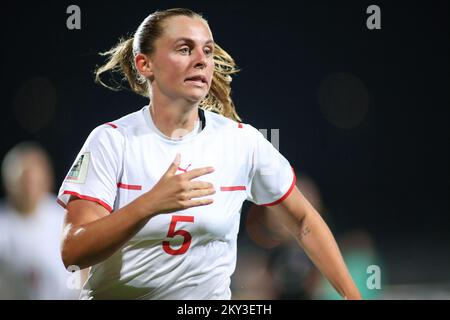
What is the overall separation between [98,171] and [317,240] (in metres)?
0.77

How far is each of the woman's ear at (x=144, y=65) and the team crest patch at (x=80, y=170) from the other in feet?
1.27

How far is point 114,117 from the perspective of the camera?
13.8 ft

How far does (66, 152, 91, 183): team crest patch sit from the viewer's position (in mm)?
2121

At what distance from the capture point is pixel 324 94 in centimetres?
474

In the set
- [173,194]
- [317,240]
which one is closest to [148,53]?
[173,194]

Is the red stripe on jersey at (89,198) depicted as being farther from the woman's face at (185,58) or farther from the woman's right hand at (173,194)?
the woman's face at (185,58)

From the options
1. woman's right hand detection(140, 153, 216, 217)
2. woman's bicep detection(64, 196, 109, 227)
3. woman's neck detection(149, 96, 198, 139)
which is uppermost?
woman's neck detection(149, 96, 198, 139)

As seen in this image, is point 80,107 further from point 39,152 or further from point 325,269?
point 325,269

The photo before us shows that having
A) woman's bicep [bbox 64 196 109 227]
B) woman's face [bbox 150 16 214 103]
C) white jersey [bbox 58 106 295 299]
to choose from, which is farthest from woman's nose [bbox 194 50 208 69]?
woman's bicep [bbox 64 196 109 227]

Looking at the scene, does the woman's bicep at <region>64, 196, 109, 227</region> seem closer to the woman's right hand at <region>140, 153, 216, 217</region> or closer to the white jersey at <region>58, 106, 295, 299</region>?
the white jersey at <region>58, 106, 295, 299</region>

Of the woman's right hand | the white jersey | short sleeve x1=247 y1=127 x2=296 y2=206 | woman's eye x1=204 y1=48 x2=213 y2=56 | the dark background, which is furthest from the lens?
the dark background

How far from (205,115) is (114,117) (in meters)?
1.86

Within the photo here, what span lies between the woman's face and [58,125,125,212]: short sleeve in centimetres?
25
